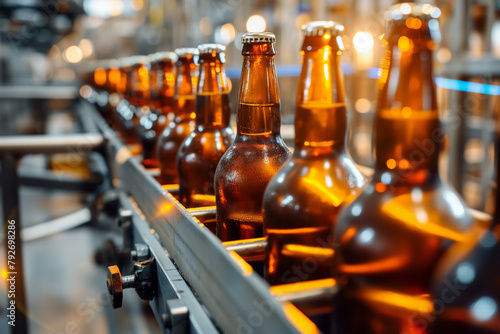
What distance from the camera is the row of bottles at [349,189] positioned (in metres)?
0.42

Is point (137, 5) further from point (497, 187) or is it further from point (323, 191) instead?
point (497, 187)

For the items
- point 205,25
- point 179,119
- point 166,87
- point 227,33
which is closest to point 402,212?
point 179,119

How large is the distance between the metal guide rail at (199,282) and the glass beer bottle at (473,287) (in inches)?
3.8

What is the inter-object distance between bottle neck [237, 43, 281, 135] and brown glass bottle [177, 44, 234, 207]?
0.15 m

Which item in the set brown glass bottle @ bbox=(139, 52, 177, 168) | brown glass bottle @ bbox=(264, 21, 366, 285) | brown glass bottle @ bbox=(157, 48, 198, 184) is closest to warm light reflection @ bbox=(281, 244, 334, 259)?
brown glass bottle @ bbox=(264, 21, 366, 285)

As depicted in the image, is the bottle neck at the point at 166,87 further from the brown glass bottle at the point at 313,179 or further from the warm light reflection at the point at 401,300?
the warm light reflection at the point at 401,300

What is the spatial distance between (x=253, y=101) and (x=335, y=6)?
13.7 ft

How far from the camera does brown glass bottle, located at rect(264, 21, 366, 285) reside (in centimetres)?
54

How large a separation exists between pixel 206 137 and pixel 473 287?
59cm

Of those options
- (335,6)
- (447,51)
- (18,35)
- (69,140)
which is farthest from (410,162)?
(18,35)

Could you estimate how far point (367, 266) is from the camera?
425mm

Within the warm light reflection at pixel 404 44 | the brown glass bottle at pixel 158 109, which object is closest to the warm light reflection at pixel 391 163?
the warm light reflection at pixel 404 44

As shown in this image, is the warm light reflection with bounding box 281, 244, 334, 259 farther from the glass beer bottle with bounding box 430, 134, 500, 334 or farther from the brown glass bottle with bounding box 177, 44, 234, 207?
the brown glass bottle with bounding box 177, 44, 234, 207

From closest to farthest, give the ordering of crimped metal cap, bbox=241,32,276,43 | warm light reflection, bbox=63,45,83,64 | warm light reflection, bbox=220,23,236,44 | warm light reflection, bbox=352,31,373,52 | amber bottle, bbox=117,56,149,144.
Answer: crimped metal cap, bbox=241,32,276,43, amber bottle, bbox=117,56,149,144, warm light reflection, bbox=352,31,373,52, warm light reflection, bbox=220,23,236,44, warm light reflection, bbox=63,45,83,64
